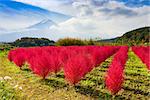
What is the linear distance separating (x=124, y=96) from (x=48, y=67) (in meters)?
3.26

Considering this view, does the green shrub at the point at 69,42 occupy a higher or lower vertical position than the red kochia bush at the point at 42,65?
higher

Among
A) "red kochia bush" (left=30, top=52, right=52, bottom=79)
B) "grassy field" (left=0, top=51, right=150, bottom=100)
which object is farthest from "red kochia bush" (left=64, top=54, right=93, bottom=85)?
"red kochia bush" (left=30, top=52, right=52, bottom=79)

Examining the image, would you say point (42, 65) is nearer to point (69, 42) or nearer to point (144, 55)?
point (144, 55)

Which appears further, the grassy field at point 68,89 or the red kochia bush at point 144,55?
the red kochia bush at point 144,55

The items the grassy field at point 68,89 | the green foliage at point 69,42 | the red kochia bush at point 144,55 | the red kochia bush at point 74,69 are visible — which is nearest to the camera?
the grassy field at point 68,89

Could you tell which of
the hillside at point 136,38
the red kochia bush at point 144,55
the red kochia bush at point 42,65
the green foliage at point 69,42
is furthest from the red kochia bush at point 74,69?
the hillside at point 136,38

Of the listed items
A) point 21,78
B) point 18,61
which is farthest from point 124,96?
point 18,61

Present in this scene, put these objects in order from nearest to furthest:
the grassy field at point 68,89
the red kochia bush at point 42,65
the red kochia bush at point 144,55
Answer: the grassy field at point 68,89 < the red kochia bush at point 42,65 < the red kochia bush at point 144,55

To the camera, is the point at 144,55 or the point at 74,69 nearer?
the point at 74,69

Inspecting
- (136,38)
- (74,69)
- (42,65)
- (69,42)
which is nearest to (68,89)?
(74,69)

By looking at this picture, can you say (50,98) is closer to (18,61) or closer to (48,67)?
(48,67)

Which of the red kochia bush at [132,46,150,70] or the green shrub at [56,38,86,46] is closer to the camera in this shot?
the red kochia bush at [132,46,150,70]

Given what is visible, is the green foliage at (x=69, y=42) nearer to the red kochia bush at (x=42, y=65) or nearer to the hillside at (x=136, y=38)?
the hillside at (x=136, y=38)

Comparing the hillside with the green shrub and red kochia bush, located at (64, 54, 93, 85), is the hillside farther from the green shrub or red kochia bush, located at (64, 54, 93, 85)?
red kochia bush, located at (64, 54, 93, 85)
